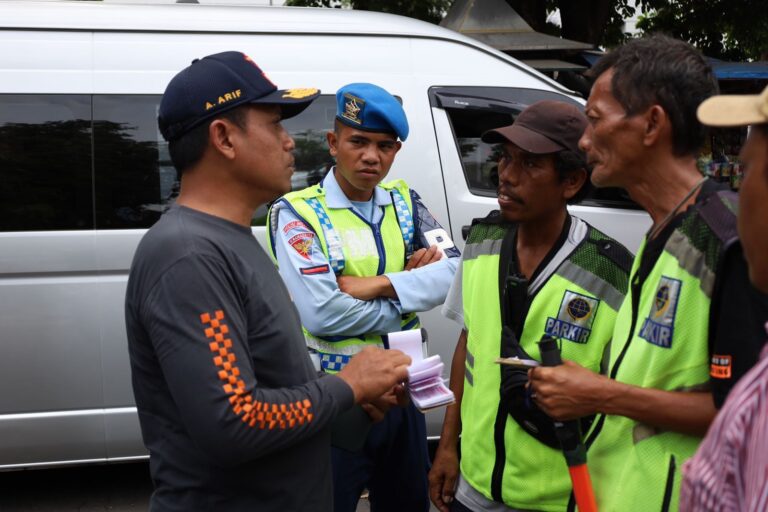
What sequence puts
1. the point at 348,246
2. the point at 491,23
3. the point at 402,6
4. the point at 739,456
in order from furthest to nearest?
the point at 402,6 < the point at 491,23 < the point at 348,246 < the point at 739,456

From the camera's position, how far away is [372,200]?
3166 mm

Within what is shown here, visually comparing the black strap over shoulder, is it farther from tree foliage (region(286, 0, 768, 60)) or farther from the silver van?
tree foliage (region(286, 0, 768, 60))

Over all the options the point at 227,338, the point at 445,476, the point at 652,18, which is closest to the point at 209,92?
the point at 227,338

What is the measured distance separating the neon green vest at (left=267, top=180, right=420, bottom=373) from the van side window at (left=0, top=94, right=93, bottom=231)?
161cm

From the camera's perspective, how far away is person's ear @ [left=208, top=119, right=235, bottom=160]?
1.93 meters

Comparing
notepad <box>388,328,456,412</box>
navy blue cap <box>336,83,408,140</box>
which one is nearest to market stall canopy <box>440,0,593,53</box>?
navy blue cap <box>336,83,408,140</box>

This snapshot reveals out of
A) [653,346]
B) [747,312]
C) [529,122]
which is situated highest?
[529,122]

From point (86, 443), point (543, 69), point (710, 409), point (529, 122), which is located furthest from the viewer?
point (543, 69)

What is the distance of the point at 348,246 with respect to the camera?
9.94 ft

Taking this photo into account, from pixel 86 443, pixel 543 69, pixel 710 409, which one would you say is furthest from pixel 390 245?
pixel 543 69

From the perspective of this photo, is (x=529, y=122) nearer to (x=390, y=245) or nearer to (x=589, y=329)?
(x=589, y=329)

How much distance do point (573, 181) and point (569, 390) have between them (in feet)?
2.48

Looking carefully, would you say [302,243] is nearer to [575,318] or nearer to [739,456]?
[575,318]

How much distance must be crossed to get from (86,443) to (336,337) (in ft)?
6.53
